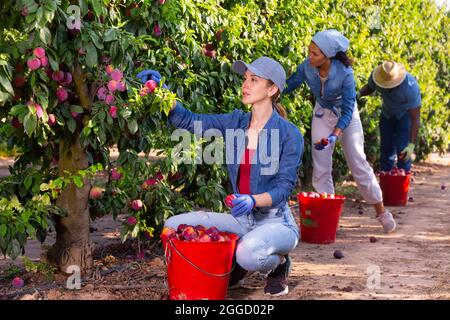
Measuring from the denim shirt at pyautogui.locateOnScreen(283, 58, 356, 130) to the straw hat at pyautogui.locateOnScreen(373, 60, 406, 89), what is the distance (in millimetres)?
1432

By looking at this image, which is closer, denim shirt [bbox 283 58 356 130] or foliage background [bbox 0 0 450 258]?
foliage background [bbox 0 0 450 258]

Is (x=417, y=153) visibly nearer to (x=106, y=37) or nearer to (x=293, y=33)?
(x=293, y=33)

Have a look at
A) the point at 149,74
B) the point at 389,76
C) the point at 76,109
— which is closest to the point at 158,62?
the point at 149,74

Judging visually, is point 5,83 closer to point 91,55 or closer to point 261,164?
point 91,55

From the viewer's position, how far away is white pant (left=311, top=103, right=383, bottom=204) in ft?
17.6

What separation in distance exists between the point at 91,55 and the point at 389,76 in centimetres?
385

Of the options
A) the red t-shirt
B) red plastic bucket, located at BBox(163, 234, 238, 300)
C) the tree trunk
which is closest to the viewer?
red plastic bucket, located at BBox(163, 234, 238, 300)

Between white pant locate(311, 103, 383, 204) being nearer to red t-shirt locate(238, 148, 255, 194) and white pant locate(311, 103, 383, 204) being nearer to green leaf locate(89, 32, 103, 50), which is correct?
red t-shirt locate(238, 148, 255, 194)

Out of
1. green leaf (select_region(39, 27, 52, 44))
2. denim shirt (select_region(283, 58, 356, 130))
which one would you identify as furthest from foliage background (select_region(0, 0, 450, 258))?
denim shirt (select_region(283, 58, 356, 130))

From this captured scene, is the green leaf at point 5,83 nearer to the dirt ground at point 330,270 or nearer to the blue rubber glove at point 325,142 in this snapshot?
the dirt ground at point 330,270

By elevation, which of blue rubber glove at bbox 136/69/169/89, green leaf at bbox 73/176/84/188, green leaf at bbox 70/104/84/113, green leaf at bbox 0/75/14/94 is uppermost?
blue rubber glove at bbox 136/69/169/89

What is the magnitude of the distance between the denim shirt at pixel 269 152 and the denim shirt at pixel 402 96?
10.2 ft

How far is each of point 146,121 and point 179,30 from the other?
2.35 feet

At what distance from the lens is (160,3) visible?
3885 mm
